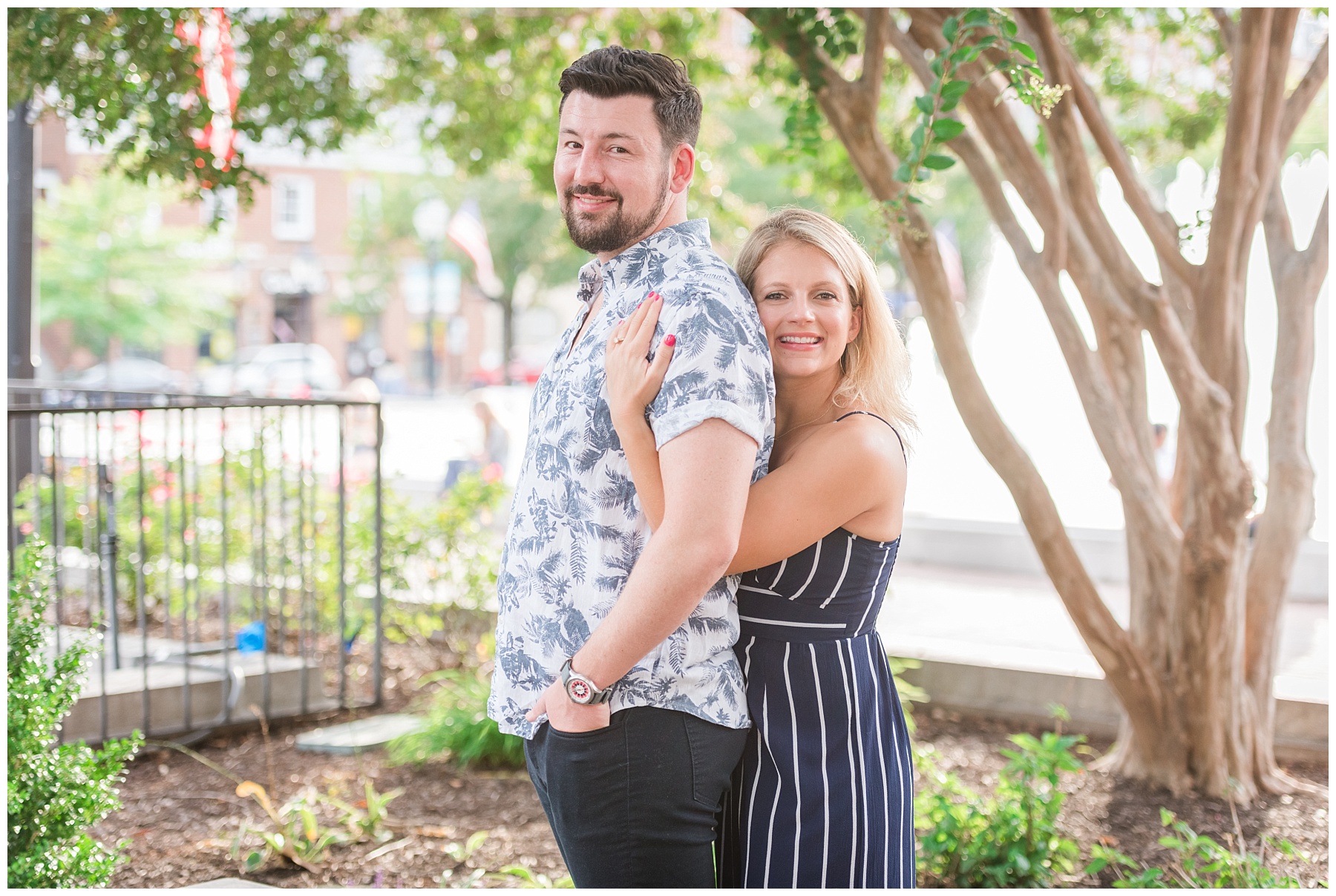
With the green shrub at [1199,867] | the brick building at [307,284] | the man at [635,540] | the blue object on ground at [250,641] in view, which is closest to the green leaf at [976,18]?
the man at [635,540]

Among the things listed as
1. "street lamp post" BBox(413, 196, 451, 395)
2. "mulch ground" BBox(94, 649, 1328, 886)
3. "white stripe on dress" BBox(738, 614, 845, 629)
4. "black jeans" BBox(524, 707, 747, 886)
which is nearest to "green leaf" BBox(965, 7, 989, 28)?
"white stripe on dress" BBox(738, 614, 845, 629)

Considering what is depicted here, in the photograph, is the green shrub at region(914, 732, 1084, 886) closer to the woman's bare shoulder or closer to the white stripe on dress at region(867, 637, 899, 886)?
the white stripe on dress at region(867, 637, 899, 886)

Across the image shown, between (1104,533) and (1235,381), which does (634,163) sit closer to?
(1235,381)

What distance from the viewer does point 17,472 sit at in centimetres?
739

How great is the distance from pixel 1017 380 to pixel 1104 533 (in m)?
3.90

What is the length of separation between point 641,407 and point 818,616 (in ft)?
1.86

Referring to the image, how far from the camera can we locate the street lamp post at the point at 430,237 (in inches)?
1452

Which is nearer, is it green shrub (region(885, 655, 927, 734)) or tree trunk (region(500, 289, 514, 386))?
green shrub (region(885, 655, 927, 734))

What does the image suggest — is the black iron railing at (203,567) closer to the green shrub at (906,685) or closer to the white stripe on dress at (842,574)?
the green shrub at (906,685)

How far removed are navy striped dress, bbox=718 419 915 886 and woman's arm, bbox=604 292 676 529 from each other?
34 cm

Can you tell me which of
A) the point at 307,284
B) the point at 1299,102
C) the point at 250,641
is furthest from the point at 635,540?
the point at 307,284

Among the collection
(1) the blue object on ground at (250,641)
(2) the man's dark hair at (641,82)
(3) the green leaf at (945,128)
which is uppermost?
(3) the green leaf at (945,128)

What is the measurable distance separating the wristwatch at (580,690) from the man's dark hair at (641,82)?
94cm

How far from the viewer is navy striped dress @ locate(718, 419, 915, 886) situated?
2.03 meters
